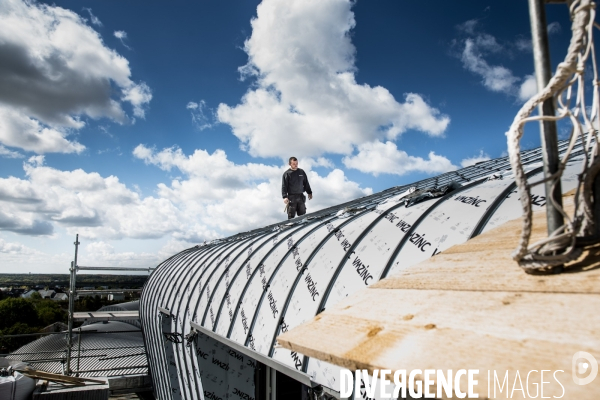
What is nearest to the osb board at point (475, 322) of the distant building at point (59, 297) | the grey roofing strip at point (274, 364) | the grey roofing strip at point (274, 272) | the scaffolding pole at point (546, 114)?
the scaffolding pole at point (546, 114)

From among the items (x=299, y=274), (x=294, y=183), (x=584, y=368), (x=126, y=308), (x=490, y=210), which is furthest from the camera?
(x=126, y=308)

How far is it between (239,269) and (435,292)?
6.24 m

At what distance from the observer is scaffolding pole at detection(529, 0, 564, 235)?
1.35 metres

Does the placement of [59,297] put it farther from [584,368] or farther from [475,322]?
[584,368]

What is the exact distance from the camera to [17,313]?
1764 inches

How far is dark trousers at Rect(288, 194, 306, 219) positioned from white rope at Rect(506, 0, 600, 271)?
10476 mm

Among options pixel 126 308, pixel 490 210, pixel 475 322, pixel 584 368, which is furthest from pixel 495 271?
pixel 126 308

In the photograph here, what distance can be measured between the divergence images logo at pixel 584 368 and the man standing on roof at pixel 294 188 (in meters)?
10.6

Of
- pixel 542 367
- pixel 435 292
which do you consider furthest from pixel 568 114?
pixel 542 367

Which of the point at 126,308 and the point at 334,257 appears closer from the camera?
the point at 334,257

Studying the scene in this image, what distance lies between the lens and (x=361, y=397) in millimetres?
3076

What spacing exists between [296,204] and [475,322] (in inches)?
422

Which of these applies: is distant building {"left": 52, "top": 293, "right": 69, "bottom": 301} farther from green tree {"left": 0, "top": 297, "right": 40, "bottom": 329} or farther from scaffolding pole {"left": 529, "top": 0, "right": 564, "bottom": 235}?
scaffolding pole {"left": 529, "top": 0, "right": 564, "bottom": 235}

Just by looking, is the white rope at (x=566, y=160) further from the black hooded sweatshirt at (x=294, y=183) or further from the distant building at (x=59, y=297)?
the distant building at (x=59, y=297)
